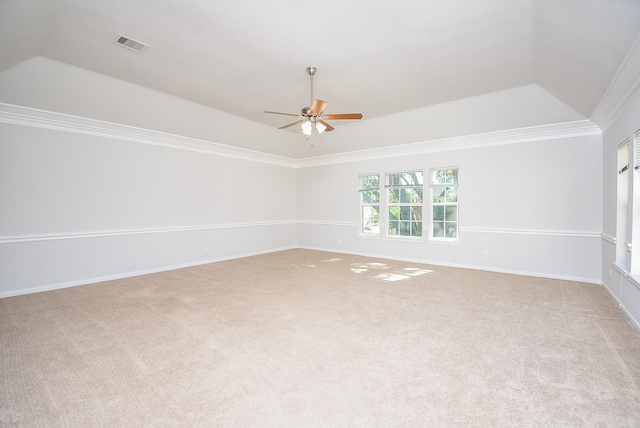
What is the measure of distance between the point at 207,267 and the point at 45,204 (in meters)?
2.81

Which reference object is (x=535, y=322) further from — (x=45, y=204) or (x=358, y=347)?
(x=45, y=204)

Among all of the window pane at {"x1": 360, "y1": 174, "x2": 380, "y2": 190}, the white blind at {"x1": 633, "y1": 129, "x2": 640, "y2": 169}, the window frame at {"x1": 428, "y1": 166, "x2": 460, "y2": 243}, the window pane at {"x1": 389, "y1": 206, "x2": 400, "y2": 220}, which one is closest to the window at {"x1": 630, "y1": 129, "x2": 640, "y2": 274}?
the white blind at {"x1": 633, "y1": 129, "x2": 640, "y2": 169}

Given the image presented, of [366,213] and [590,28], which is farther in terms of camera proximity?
[366,213]

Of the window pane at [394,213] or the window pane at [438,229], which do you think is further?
the window pane at [394,213]

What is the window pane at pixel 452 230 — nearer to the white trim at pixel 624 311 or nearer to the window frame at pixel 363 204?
the window frame at pixel 363 204

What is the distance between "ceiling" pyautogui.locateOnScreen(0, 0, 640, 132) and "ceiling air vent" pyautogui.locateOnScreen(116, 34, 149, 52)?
8 cm

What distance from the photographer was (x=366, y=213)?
25.4 ft

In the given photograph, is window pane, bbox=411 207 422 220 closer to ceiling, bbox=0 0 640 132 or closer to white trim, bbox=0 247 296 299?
ceiling, bbox=0 0 640 132

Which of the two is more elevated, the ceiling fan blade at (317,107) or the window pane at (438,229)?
the ceiling fan blade at (317,107)

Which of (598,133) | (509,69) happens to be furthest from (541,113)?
(509,69)

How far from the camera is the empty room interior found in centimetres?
211

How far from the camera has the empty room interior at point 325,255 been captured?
211 cm

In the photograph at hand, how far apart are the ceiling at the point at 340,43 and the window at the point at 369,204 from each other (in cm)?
303

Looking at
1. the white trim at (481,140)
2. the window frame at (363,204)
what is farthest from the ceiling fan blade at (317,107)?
the window frame at (363,204)
